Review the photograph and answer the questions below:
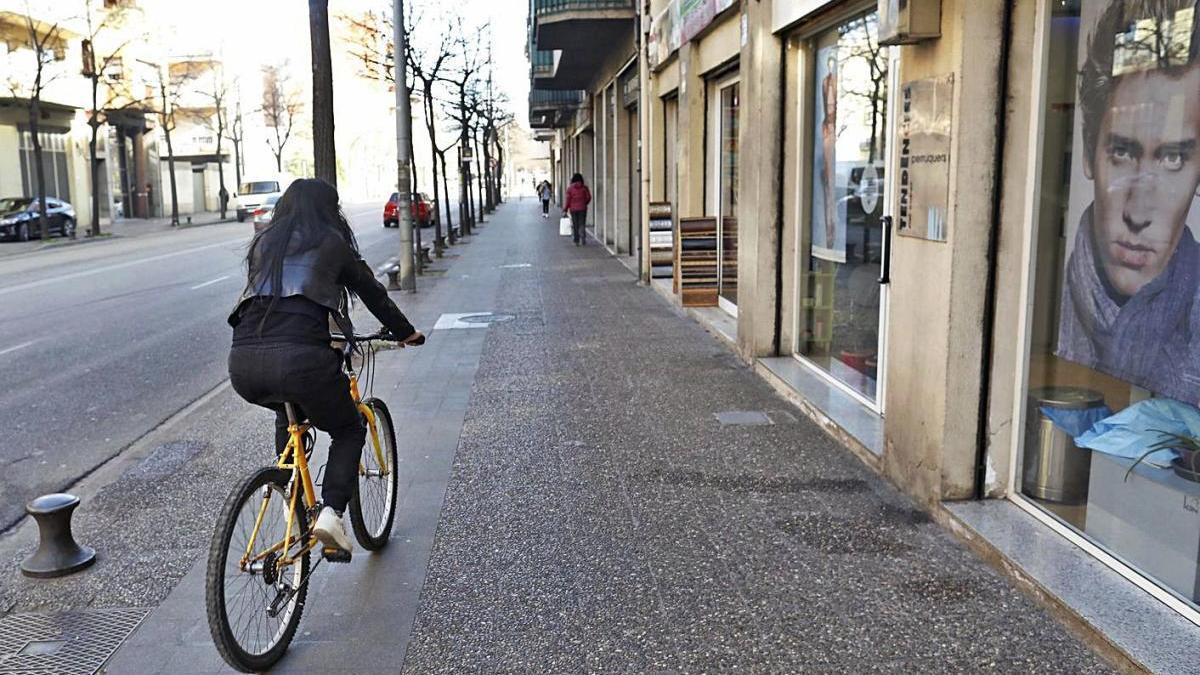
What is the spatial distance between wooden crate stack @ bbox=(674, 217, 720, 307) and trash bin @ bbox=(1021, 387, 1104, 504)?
811cm

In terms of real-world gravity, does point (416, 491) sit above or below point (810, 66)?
below

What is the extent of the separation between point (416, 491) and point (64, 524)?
183 cm

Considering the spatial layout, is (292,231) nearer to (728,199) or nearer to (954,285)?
(954,285)

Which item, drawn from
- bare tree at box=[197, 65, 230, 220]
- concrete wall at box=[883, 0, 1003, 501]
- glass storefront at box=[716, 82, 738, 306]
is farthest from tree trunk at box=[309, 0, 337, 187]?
bare tree at box=[197, 65, 230, 220]

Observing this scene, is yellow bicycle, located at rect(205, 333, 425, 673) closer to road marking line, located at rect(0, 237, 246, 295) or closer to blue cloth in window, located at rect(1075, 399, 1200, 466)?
blue cloth in window, located at rect(1075, 399, 1200, 466)

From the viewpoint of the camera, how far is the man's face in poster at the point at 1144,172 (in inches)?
154

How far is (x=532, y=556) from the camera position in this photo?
16.1 feet

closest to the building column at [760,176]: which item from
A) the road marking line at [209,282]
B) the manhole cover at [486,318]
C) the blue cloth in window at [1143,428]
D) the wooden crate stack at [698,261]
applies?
the wooden crate stack at [698,261]

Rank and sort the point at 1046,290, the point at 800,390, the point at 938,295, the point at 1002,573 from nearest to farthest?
the point at 1002,573
the point at 1046,290
the point at 938,295
the point at 800,390

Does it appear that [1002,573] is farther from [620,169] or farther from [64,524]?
[620,169]

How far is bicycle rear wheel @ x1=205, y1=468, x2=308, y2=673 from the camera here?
3.57 metres

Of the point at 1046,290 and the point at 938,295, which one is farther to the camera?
the point at 938,295

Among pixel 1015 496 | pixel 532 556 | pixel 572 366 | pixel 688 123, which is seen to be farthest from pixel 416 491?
pixel 688 123

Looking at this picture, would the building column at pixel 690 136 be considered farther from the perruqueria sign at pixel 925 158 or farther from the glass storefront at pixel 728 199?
the perruqueria sign at pixel 925 158
